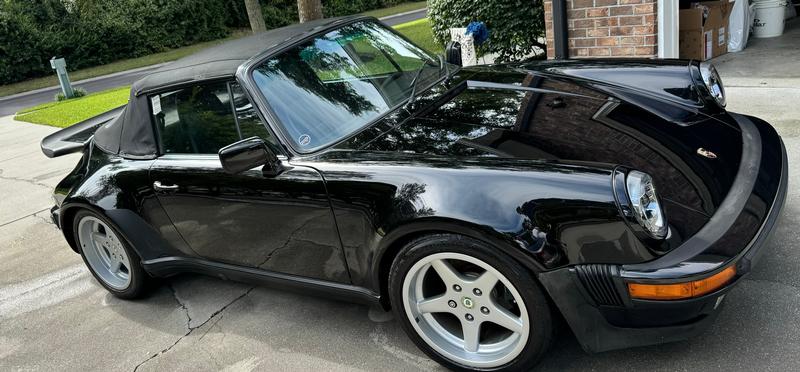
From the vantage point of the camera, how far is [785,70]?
6043mm

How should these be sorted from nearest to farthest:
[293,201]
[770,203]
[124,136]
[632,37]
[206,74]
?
1. [770,203]
2. [293,201]
3. [206,74]
4. [124,136]
5. [632,37]

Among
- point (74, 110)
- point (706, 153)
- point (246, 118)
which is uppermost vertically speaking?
point (246, 118)

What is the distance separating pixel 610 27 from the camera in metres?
6.03

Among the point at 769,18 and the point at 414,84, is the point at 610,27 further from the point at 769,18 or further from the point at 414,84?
the point at 414,84

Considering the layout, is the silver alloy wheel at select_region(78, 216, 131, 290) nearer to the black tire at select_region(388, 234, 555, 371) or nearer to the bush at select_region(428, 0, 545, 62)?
the black tire at select_region(388, 234, 555, 371)

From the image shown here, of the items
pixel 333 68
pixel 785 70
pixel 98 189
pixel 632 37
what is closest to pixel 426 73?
pixel 333 68

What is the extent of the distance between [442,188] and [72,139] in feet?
10.2

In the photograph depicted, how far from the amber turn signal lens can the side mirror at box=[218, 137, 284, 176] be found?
5.05ft

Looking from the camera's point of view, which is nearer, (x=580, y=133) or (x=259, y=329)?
(x=580, y=133)

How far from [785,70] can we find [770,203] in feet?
14.8

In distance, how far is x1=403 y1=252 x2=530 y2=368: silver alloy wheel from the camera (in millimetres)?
2344

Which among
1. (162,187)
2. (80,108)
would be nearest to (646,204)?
(162,187)

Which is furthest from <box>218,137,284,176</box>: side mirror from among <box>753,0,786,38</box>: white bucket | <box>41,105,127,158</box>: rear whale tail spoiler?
<box>753,0,786,38</box>: white bucket

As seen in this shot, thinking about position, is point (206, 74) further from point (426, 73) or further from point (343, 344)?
point (343, 344)
